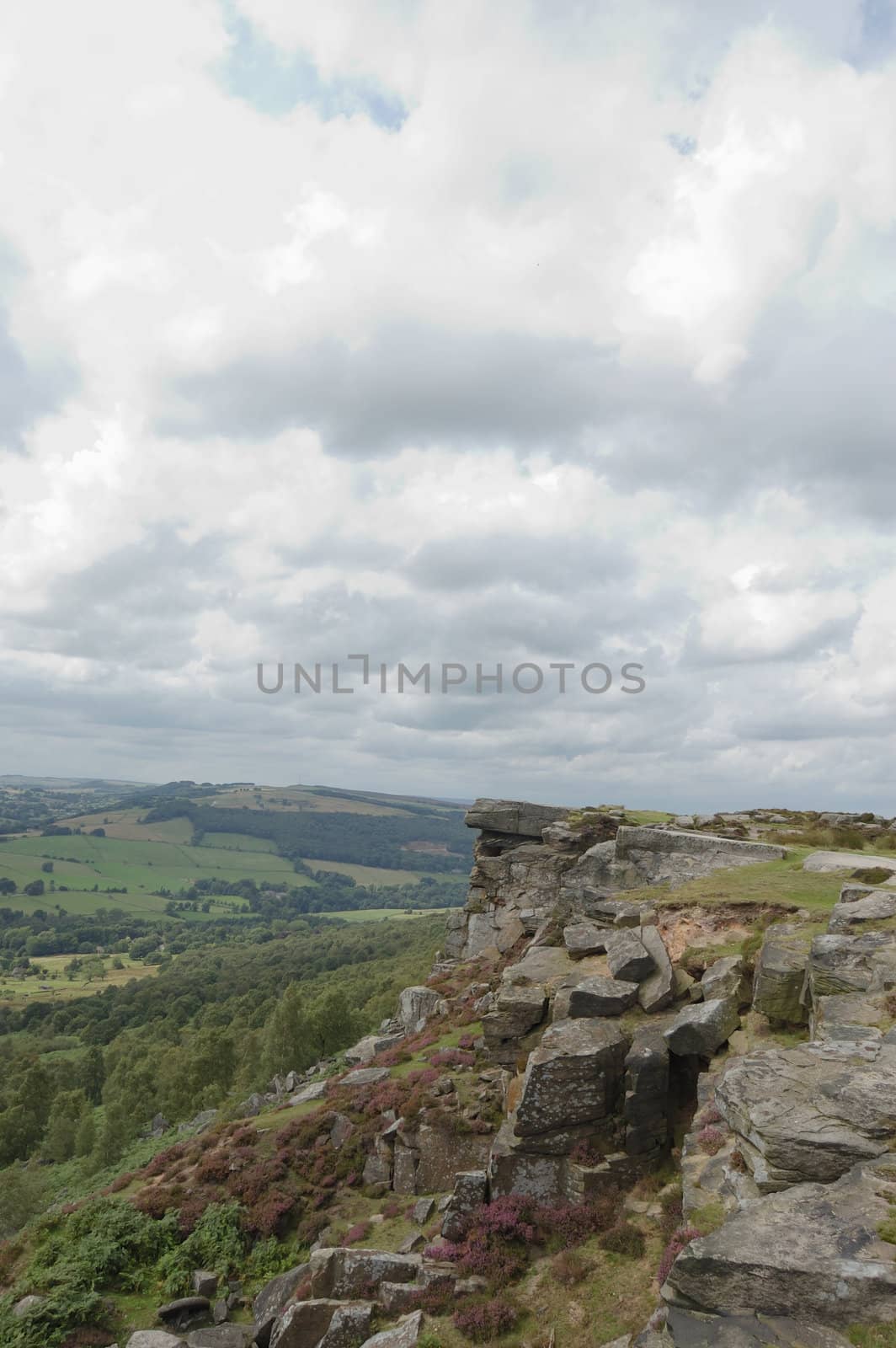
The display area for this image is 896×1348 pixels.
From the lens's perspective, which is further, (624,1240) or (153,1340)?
(153,1340)

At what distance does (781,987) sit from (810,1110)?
6163 millimetres

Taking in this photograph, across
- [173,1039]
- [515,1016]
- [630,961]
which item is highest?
[630,961]

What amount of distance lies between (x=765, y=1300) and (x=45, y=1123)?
3763 inches

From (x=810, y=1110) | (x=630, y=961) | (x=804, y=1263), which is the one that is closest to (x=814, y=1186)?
(x=810, y=1110)

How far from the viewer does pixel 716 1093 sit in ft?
43.0

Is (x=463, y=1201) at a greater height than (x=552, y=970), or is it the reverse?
(x=552, y=970)

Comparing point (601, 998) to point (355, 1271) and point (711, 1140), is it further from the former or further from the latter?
point (355, 1271)

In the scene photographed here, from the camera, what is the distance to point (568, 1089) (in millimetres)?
17359

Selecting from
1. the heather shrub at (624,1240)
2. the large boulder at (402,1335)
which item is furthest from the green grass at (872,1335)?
the large boulder at (402,1335)

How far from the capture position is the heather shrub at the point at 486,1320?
1390cm

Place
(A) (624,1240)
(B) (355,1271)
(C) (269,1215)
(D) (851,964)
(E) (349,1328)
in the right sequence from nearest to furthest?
(A) (624,1240)
(E) (349,1328)
(D) (851,964)
(B) (355,1271)
(C) (269,1215)

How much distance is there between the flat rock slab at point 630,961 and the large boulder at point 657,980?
15 centimetres

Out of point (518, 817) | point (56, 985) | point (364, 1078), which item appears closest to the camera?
point (364, 1078)

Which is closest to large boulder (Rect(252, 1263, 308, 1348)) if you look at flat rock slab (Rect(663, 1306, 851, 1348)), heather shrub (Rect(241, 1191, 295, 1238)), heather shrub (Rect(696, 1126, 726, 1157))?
heather shrub (Rect(241, 1191, 295, 1238))
